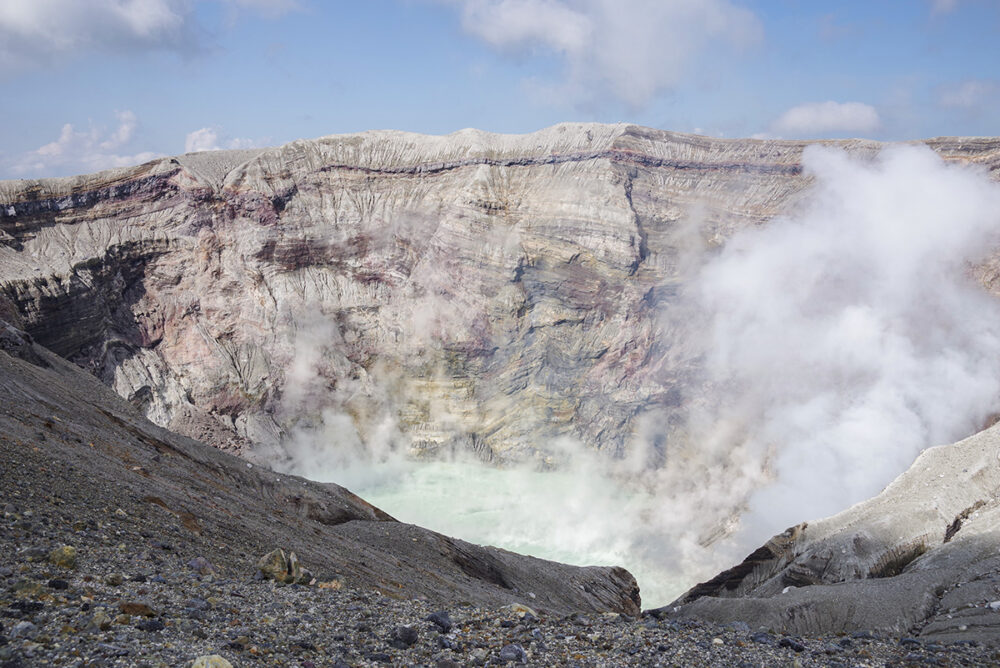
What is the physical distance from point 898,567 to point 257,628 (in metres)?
27.2

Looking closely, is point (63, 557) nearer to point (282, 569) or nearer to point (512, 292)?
point (282, 569)

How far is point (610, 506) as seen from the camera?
51.9 meters

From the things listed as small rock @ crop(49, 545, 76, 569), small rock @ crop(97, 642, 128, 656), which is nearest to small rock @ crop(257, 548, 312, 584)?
small rock @ crop(49, 545, 76, 569)

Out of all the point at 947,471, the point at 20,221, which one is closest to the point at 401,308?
the point at 20,221

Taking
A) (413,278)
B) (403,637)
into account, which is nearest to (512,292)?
(413,278)

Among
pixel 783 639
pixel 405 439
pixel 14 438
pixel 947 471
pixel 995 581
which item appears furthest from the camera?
pixel 405 439

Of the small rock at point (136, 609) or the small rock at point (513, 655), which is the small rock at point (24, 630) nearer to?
the small rock at point (136, 609)

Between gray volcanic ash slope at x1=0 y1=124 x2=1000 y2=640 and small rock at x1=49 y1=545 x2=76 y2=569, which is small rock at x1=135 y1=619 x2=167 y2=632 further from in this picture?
gray volcanic ash slope at x1=0 y1=124 x2=1000 y2=640

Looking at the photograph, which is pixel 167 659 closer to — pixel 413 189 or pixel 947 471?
pixel 947 471

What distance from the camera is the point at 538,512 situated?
51.0m

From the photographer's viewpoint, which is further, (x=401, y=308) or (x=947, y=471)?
(x=401, y=308)

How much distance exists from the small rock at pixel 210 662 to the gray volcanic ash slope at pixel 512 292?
45408mm

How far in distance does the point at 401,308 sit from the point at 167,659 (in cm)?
5602

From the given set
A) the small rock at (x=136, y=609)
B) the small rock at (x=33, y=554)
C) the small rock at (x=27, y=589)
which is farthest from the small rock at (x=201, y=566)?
the small rock at (x=27, y=589)
